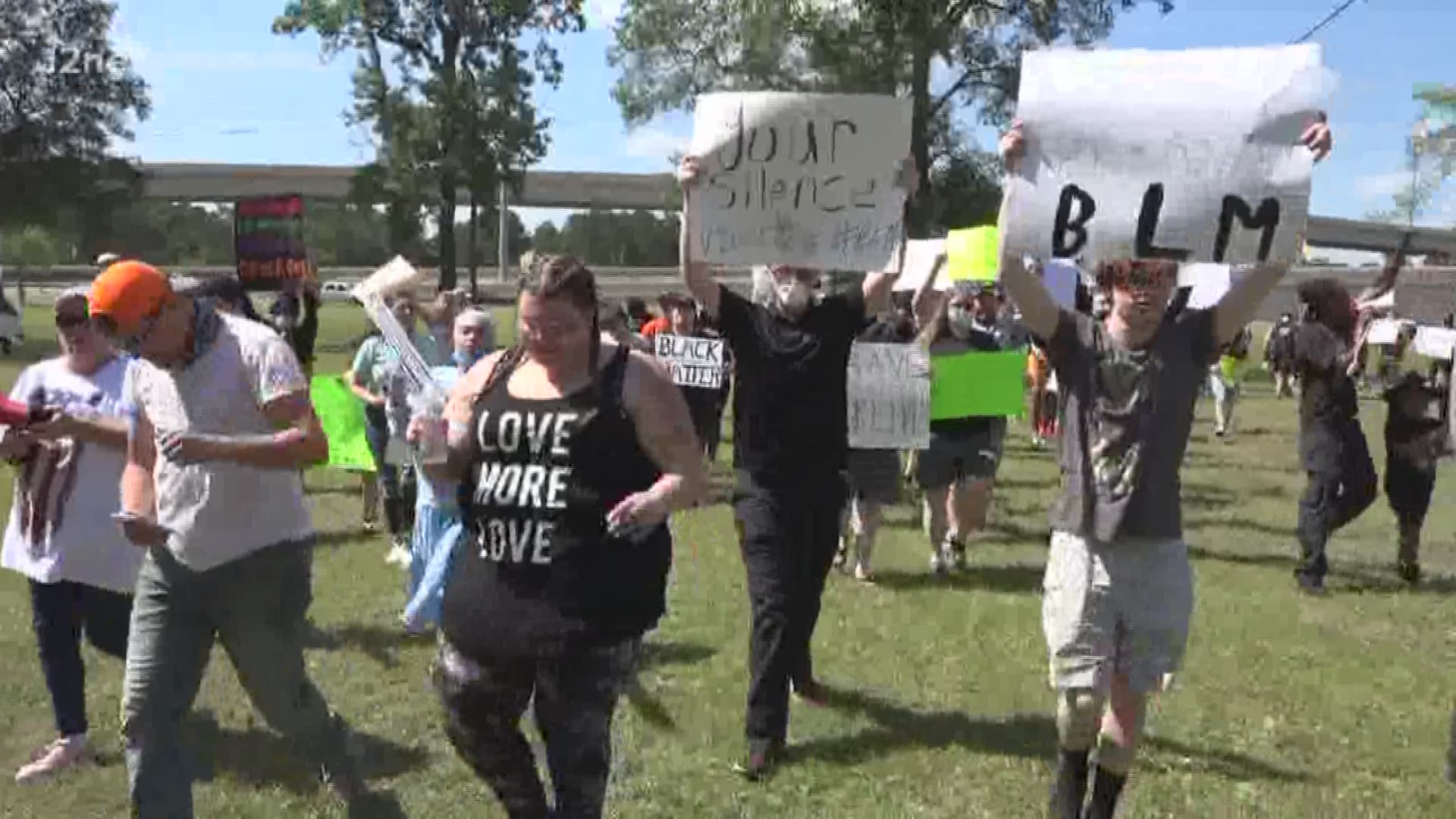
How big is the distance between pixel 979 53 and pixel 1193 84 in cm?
3205

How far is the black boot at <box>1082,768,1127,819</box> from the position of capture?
4.63 m

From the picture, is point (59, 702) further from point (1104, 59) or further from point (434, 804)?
point (1104, 59)

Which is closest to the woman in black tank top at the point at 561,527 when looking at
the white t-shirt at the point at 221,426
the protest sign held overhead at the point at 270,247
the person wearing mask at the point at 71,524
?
the white t-shirt at the point at 221,426

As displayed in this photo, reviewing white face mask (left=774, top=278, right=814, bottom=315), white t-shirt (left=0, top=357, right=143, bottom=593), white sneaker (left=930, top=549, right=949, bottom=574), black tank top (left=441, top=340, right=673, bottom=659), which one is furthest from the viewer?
white sneaker (left=930, top=549, right=949, bottom=574)

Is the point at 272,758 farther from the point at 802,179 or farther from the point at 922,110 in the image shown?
the point at 922,110

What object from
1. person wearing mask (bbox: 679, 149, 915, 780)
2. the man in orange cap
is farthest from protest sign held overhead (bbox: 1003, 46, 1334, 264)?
the man in orange cap

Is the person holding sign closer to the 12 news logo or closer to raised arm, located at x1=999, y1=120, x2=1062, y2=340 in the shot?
raised arm, located at x1=999, y1=120, x2=1062, y2=340

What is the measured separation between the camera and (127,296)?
410 cm

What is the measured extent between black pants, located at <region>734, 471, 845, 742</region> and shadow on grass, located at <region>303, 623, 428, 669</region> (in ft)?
7.79

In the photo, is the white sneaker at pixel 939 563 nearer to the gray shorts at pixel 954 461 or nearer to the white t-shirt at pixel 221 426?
the gray shorts at pixel 954 461

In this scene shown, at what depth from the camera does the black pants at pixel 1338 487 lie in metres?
9.05

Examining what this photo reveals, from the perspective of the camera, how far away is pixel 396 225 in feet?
153

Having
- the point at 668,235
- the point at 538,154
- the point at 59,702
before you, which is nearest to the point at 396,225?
the point at 538,154

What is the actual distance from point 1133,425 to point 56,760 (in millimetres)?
4277
